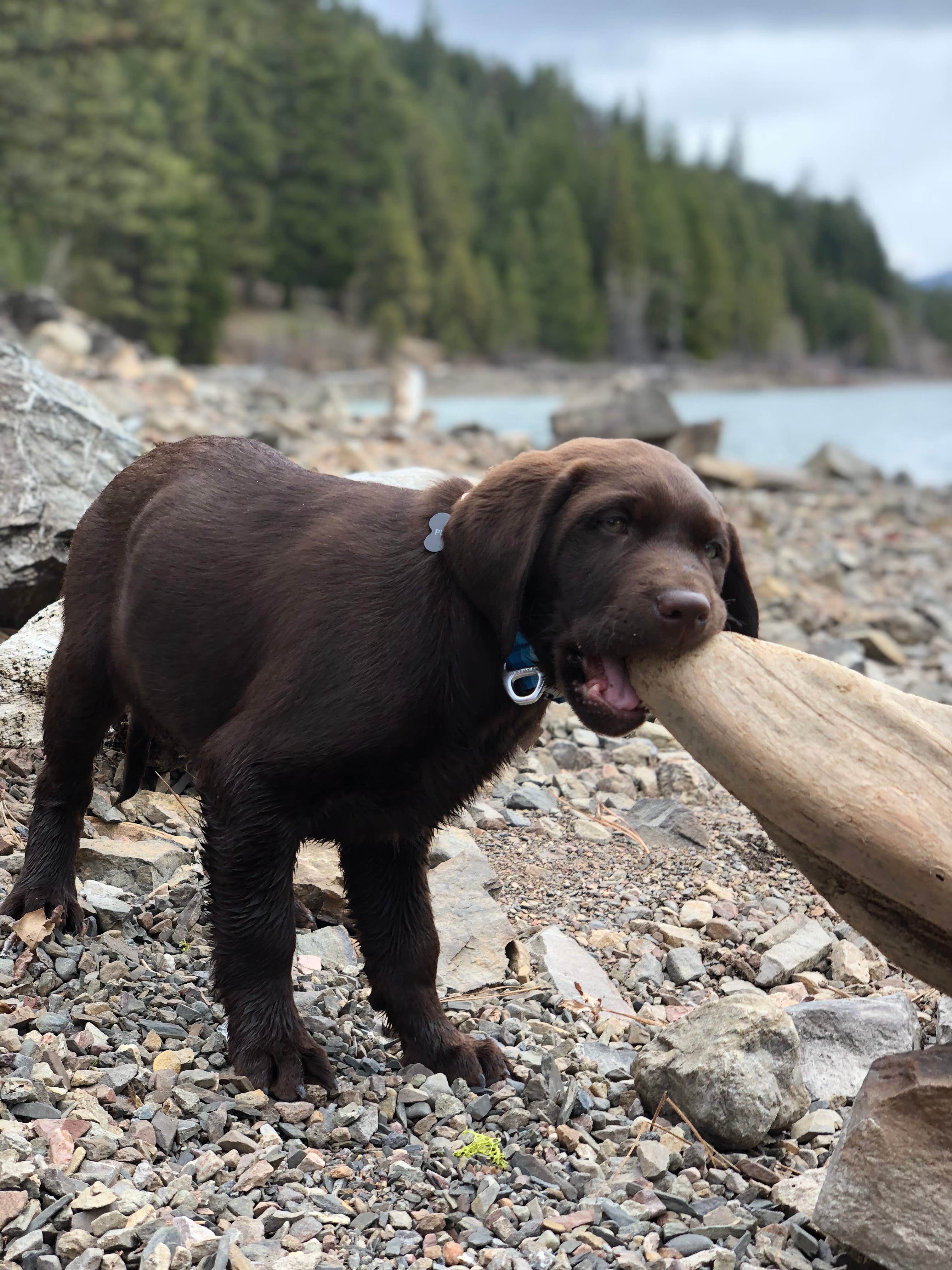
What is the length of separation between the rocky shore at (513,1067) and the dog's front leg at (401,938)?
131 mm

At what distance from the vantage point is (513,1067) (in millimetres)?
3672

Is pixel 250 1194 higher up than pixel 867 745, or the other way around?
pixel 867 745

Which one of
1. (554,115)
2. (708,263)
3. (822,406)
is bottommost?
(822,406)

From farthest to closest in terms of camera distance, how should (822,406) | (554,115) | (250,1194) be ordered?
(554,115)
(822,406)
(250,1194)

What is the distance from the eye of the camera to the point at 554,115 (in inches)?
4067

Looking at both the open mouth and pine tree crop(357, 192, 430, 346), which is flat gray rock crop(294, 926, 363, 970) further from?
pine tree crop(357, 192, 430, 346)

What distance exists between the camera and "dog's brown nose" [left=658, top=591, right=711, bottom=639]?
2.91 meters

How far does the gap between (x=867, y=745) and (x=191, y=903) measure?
2.25 meters

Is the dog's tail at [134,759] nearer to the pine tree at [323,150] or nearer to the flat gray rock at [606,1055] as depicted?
the flat gray rock at [606,1055]

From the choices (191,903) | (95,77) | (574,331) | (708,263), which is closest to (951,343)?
(708,263)

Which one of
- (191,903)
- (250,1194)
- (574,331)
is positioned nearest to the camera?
(250,1194)

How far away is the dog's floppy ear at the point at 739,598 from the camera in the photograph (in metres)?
3.41

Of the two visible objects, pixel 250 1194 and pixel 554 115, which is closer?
pixel 250 1194

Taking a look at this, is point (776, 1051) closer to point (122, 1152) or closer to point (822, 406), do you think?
point (122, 1152)
